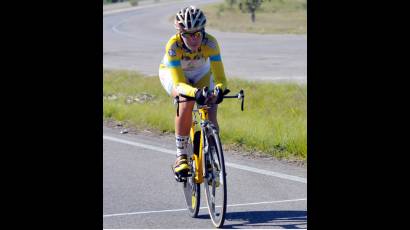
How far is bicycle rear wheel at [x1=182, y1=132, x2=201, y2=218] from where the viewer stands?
820 centimetres

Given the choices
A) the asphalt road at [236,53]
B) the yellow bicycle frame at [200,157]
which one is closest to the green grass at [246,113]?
the yellow bicycle frame at [200,157]

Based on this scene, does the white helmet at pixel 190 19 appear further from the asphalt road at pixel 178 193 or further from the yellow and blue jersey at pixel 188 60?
the asphalt road at pixel 178 193

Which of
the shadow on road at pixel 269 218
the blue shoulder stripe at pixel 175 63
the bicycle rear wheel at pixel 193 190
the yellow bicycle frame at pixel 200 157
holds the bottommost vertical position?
the shadow on road at pixel 269 218

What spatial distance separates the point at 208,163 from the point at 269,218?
864 mm

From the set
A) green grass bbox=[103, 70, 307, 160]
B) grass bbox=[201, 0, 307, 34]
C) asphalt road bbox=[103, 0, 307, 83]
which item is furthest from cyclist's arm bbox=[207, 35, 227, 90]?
grass bbox=[201, 0, 307, 34]

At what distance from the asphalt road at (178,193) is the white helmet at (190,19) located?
179 cm

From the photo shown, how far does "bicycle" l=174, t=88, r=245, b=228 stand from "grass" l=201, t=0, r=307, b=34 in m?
45.4

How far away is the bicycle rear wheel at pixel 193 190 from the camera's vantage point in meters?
8.20

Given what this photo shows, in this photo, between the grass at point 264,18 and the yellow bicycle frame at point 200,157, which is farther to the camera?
the grass at point 264,18
